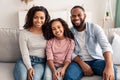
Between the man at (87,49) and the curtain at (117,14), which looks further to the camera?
the curtain at (117,14)

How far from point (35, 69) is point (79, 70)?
0.39m

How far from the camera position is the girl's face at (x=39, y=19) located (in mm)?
1997

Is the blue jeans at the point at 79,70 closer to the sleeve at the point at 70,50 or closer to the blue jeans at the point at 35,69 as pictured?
the sleeve at the point at 70,50

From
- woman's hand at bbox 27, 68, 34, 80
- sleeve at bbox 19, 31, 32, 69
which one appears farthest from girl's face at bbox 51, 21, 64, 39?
woman's hand at bbox 27, 68, 34, 80

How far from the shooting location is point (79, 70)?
1.89m

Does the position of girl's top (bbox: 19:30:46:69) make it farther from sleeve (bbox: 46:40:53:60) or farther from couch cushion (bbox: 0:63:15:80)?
couch cushion (bbox: 0:63:15:80)

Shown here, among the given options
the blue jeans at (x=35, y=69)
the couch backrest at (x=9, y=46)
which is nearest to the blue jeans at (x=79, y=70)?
the blue jeans at (x=35, y=69)

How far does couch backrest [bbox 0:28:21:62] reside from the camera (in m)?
2.17

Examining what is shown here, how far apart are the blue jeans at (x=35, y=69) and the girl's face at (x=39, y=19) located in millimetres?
308

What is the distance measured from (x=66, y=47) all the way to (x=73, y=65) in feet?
0.62

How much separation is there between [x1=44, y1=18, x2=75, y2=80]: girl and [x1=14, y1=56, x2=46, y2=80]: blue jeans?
78mm

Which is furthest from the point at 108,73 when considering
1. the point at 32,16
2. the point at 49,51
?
the point at 32,16

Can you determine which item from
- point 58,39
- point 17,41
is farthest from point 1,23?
point 58,39

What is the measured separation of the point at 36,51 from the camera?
2.01 metres
